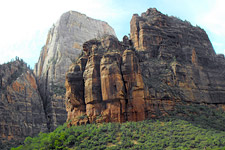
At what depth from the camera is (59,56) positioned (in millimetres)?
104562

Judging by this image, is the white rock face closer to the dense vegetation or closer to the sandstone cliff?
the sandstone cliff

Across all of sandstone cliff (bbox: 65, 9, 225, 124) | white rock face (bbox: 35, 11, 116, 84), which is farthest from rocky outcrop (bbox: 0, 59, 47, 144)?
sandstone cliff (bbox: 65, 9, 225, 124)

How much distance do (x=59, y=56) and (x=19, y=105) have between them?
2752 centimetres

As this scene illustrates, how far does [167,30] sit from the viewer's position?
216 ft

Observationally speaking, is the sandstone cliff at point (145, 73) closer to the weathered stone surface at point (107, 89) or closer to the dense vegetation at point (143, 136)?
the weathered stone surface at point (107, 89)

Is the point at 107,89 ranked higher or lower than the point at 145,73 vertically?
lower

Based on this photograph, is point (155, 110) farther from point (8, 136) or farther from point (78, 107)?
point (8, 136)

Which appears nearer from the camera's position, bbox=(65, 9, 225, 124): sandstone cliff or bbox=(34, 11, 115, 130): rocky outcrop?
bbox=(65, 9, 225, 124): sandstone cliff

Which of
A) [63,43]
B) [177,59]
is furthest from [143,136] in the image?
[63,43]

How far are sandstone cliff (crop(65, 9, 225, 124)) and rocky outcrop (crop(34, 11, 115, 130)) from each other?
110 feet

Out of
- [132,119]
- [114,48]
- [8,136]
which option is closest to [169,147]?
[132,119]

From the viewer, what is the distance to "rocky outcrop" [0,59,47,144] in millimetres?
74688

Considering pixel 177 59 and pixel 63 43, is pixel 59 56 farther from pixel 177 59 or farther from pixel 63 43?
pixel 177 59

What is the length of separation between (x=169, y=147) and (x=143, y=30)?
30.1 metres
